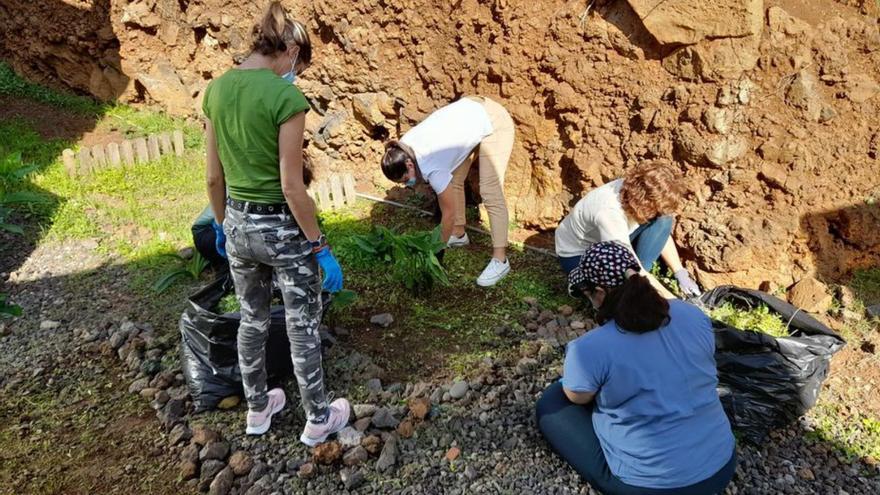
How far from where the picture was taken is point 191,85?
768 cm

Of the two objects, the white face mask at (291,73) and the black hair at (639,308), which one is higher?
the white face mask at (291,73)

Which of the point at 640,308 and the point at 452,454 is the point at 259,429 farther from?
the point at 640,308

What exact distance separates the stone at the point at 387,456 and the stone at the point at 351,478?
93 millimetres

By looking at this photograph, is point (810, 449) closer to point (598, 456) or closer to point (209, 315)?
point (598, 456)

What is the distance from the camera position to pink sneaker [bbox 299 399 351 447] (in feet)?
9.44

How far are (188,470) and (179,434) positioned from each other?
28cm

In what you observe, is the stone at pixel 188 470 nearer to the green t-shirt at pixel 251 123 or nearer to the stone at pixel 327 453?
the stone at pixel 327 453

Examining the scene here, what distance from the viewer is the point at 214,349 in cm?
310

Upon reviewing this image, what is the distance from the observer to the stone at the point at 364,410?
3098mm

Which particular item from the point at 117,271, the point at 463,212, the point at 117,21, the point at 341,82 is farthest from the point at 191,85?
the point at 463,212

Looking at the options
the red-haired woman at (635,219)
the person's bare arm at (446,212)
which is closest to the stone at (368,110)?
the person's bare arm at (446,212)

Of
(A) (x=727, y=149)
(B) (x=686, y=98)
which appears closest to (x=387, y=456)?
(A) (x=727, y=149)

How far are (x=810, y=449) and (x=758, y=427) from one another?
30cm

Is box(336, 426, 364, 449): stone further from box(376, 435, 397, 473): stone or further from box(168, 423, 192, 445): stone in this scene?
box(168, 423, 192, 445): stone
